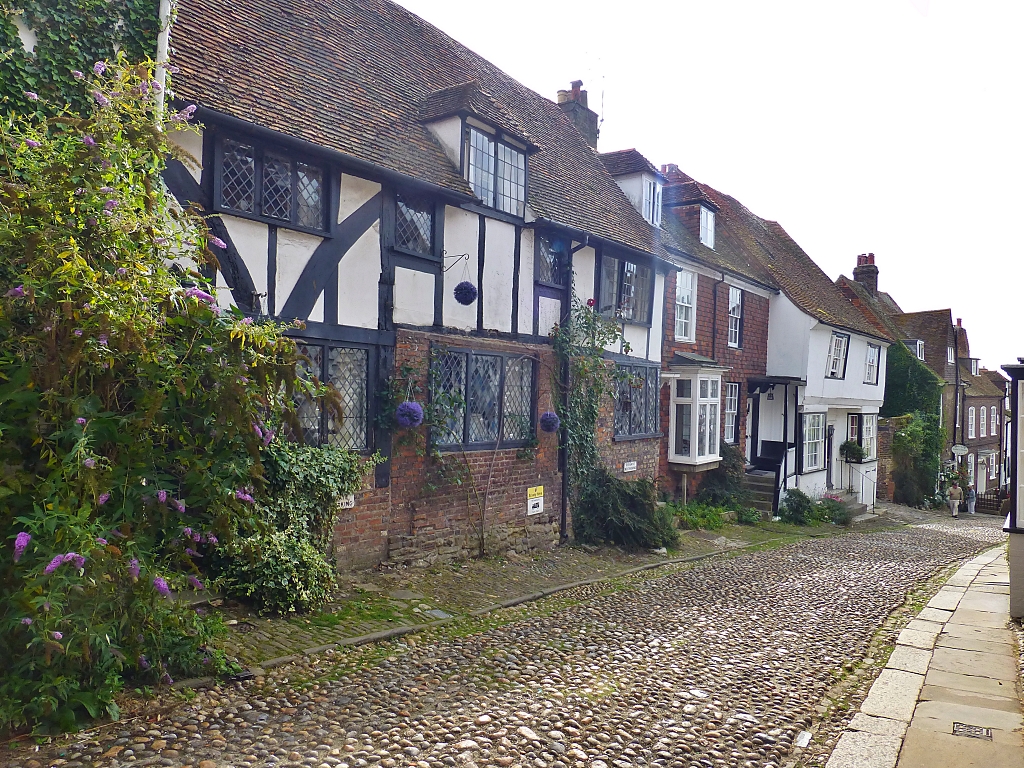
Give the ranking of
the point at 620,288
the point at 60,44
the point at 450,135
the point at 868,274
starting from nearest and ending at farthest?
the point at 60,44 → the point at 450,135 → the point at 620,288 → the point at 868,274

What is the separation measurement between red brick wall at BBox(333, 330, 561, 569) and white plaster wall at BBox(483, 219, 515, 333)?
38cm

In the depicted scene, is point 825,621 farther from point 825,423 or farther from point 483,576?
point 825,423

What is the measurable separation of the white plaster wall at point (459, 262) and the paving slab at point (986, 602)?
25.0 ft

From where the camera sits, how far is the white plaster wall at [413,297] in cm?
938

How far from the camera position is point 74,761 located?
4.10 meters

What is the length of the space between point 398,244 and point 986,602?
29.8 ft

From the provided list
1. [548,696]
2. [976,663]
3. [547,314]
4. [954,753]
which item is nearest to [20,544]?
[548,696]

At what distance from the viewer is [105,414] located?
467 centimetres

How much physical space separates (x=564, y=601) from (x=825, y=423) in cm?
1778

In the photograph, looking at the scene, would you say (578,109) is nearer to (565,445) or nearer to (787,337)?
(787,337)

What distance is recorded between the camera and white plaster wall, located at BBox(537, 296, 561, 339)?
11.9 metres

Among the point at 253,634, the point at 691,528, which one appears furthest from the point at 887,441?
the point at 253,634

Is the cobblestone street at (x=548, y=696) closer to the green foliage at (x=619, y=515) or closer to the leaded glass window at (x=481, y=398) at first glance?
the leaded glass window at (x=481, y=398)

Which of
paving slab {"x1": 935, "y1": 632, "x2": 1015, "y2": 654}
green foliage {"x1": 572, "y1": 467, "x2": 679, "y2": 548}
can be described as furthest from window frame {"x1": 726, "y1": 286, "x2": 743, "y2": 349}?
paving slab {"x1": 935, "y1": 632, "x2": 1015, "y2": 654}
